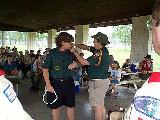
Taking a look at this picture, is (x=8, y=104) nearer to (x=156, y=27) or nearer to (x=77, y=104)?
(x=156, y=27)

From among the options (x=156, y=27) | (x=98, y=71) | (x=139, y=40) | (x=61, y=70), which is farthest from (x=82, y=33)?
(x=156, y=27)

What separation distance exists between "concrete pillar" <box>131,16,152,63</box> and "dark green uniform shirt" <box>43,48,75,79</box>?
9720 mm

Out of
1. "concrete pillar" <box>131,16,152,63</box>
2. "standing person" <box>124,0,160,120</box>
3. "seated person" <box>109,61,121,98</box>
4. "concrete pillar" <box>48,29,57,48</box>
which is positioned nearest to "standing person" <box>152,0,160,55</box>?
"standing person" <box>124,0,160,120</box>

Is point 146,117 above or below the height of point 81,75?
above

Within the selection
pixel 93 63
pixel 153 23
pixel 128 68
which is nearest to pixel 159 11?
pixel 153 23

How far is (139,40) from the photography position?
15359 mm

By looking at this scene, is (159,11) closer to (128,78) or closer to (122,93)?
(122,93)

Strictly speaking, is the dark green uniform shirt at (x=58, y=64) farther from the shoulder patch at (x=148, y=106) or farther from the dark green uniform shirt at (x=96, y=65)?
the shoulder patch at (x=148, y=106)

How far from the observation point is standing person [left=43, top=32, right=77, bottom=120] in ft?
17.7

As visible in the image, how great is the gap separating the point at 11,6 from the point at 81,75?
5.00 meters

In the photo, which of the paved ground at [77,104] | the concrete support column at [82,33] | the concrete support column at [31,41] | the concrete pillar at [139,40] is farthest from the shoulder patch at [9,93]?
the concrete support column at [31,41]

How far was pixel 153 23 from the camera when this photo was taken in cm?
110

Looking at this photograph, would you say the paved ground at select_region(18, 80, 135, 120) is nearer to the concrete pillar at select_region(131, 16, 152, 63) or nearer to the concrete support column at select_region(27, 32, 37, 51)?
the concrete pillar at select_region(131, 16, 152, 63)

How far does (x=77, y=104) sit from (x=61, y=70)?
3.60m
